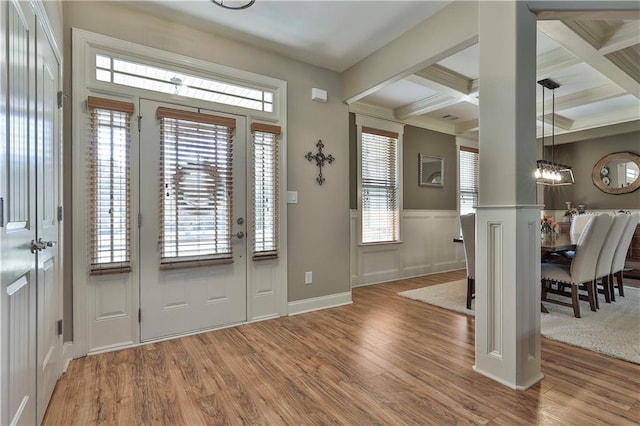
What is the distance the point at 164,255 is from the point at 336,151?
2.15 metres

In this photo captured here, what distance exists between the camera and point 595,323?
299 cm

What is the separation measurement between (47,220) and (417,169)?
499 cm

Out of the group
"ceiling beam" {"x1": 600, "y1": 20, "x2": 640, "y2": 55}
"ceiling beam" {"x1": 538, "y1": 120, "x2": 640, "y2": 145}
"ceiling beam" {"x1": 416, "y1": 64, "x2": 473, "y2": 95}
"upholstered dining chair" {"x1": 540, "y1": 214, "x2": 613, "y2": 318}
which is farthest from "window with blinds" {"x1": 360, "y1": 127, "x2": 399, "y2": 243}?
"ceiling beam" {"x1": 538, "y1": 120, "x2": 640, "y2": 145}

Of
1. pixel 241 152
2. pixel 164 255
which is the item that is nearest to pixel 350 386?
pixel 164 255

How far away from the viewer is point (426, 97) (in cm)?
462

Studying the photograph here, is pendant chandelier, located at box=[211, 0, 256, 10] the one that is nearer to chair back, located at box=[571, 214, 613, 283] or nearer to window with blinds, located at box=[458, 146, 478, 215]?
chair back, located at box=[571, 214, 613, 283]

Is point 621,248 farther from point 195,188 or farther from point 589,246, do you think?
point 195,188

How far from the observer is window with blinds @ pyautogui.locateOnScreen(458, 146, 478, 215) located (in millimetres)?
6176

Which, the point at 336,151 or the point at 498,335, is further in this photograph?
the point at 336,151

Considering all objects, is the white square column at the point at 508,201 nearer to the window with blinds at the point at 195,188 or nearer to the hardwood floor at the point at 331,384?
the hardwood floor at the point at 331,384

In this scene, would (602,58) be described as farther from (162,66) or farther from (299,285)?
(162,66)

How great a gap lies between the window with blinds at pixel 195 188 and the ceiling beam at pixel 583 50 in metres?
2.97

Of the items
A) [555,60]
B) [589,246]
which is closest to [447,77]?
[555,60]

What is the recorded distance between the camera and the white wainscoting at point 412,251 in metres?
4.81
